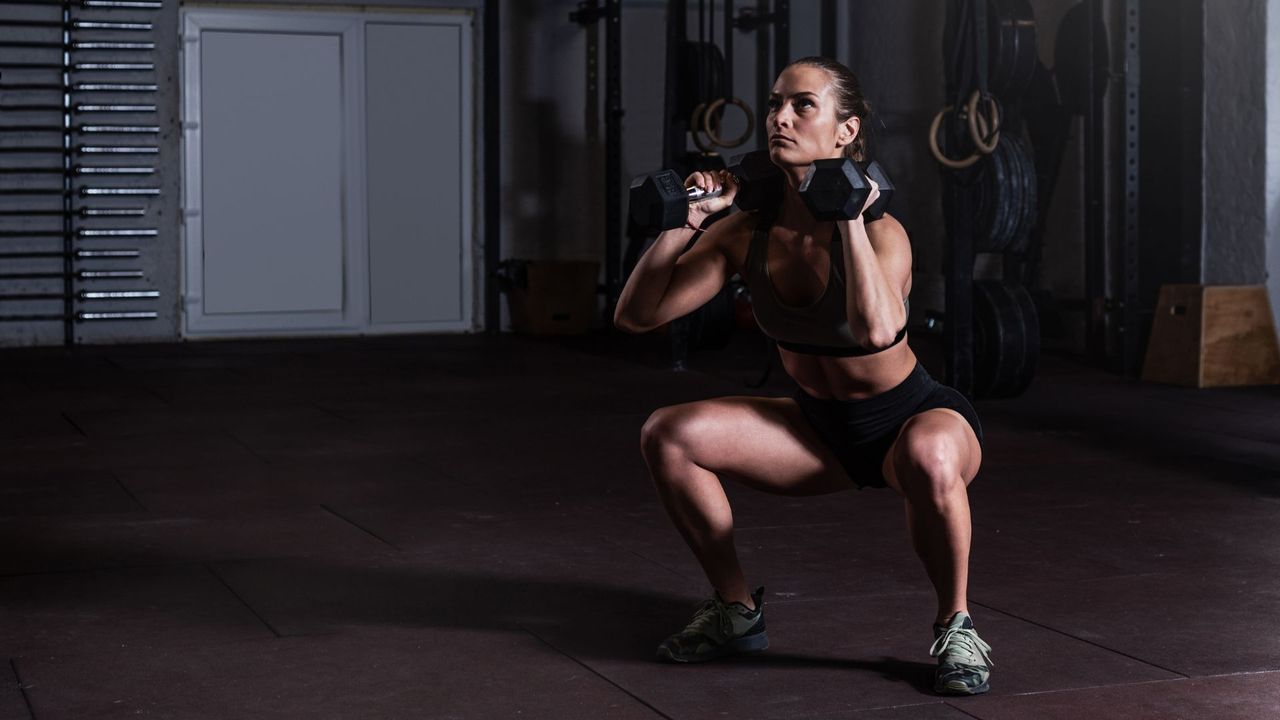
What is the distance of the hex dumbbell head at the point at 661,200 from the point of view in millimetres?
2275

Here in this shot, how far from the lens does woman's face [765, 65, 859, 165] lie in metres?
2.34

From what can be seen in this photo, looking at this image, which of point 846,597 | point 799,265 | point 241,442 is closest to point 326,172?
point 241,442

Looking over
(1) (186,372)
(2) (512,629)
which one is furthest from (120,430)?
(2) (512,629)

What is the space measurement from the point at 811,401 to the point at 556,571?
2.88ft

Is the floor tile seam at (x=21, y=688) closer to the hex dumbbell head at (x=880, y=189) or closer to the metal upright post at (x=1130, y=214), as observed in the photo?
the hex dumbbell head at (x=880, y=189)

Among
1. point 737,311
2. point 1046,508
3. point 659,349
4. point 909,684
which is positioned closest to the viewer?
point 909,684

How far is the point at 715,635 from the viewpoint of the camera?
251cm

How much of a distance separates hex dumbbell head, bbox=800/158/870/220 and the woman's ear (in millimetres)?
214

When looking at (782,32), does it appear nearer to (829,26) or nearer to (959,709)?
(829,26)

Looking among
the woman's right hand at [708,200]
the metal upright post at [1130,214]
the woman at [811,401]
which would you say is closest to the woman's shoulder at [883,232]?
the woman at [811,401]

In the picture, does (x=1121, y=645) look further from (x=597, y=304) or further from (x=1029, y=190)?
(x=597, y=304)

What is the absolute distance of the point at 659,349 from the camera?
8055mm

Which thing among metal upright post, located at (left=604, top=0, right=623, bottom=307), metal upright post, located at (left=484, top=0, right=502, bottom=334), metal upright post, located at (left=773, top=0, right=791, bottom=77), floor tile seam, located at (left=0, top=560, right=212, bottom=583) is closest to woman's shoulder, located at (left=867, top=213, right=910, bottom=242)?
floor tile seam, located at (left=0, top=560, right=212, bottom=583)

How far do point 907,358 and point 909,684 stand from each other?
48cm
